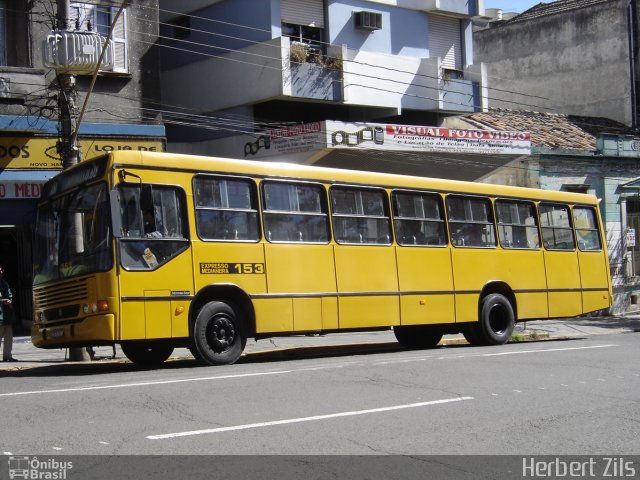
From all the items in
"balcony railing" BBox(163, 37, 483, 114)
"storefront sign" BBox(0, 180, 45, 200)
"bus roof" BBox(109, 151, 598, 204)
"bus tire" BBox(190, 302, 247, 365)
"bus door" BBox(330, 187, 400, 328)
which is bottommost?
"bus tire" BBox(190, 302, 247, 365)

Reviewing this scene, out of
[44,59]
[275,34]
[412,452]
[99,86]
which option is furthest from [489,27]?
[412,452]

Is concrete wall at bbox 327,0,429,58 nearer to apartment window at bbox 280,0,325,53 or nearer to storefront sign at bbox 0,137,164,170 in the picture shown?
apartment window at bbox 280,0,325,53

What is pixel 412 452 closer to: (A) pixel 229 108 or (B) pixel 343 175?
(B) pixel 343 175

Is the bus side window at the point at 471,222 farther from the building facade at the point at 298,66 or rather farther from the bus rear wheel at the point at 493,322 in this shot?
the building facade at the point at 298,66

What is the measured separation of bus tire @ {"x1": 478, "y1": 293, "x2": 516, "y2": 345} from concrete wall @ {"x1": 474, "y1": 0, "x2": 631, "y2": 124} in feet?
67.7

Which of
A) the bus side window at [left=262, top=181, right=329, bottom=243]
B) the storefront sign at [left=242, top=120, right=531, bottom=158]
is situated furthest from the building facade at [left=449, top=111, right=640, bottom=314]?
the bus side window at [left=262, top=181, right=329, bottom=243]

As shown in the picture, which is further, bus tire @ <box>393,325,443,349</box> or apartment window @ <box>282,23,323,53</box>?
apartment window @ <box>282,23,323,53</box>

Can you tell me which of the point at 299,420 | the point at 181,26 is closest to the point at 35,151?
the point at 181,26

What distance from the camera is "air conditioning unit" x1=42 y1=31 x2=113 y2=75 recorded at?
1730 centimetres

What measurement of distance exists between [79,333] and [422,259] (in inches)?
267

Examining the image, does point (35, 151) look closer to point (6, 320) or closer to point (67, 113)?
point (67, 113)

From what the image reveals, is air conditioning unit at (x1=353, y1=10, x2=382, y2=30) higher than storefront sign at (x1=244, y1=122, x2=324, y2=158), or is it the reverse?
air conditioning unit at (x1=353, y1=10, x2=382, y2=30)

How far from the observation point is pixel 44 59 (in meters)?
19.3
